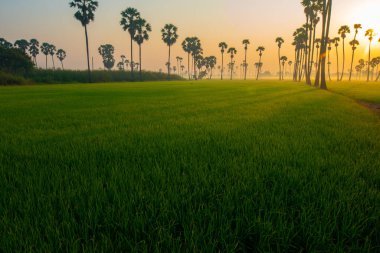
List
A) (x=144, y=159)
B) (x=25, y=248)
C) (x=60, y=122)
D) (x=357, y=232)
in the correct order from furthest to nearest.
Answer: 1. (x=60, y=122)
2. (x=144, y=159)
3. (x=357, y=232)
4. (x=25, y=248)

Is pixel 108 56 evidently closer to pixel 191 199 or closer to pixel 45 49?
pixel 45 49

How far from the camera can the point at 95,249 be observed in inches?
51.9

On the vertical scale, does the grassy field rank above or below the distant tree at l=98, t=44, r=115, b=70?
below

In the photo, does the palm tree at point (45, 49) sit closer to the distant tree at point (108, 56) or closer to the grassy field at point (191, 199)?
the distant tree at point (108, 56)

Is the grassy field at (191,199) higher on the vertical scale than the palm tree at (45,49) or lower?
lower

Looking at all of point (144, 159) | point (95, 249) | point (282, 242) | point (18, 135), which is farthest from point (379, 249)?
point (18, 135)

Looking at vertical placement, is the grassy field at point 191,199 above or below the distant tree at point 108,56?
below

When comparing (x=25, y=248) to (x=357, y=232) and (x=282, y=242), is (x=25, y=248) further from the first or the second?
(x=357, y=232)

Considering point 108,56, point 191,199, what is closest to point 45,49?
point 108,56

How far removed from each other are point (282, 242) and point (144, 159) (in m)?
2.25

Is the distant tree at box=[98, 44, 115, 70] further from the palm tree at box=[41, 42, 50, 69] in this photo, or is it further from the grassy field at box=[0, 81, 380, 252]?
the grassy field at box=[0, 81, 380, 252]

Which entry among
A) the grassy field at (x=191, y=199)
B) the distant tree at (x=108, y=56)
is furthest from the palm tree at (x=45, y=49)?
the grassy field at (x=191, y=199)

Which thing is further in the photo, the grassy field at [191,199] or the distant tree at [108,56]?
the distant tree at [108,56]

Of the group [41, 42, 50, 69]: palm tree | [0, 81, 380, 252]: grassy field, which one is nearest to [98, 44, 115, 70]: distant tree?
[41, 42, 50, 69]: palm tree
